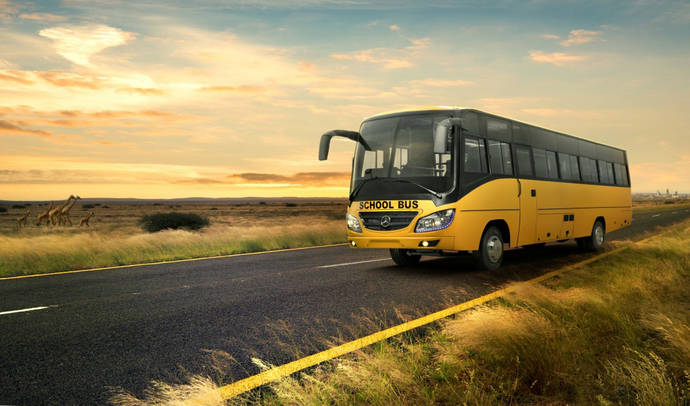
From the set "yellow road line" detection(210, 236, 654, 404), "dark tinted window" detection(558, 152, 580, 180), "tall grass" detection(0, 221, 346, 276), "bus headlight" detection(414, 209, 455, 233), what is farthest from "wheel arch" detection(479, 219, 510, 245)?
"tall grass" detection(0, 221, 346, 276)

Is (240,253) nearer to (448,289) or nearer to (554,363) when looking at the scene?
(448,289)

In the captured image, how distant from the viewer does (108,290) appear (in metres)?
8.18

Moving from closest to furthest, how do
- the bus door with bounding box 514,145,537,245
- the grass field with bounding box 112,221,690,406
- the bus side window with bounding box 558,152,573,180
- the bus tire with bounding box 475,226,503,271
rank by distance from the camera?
the grass field with bounding box 112,221,690,406 → the bus tire with bounding box 475,226,503,271 → the bus door with bounding box 514,145,537,245 → the bus side window with bounding box 558,152,573,180

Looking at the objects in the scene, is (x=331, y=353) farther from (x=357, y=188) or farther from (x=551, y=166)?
(x=551, y=166)

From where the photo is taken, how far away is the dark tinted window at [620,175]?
17281 mm

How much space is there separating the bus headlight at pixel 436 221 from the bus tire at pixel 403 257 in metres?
1.76

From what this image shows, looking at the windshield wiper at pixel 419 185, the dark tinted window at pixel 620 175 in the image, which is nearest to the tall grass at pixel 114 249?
the windshield wiper at pixel 419 185

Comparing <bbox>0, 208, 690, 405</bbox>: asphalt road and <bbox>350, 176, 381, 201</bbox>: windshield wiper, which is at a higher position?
<bbox>350, 176, 381, 201</bbox>: windshield wiper

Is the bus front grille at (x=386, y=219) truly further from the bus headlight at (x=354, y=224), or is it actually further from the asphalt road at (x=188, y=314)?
the asphalt road at (x=188, y=314)

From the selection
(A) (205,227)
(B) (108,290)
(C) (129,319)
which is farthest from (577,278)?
(A) (205,227)

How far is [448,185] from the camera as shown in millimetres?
9195

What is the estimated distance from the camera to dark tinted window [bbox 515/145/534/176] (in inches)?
443

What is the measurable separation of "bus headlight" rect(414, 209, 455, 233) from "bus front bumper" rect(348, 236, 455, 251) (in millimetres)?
183

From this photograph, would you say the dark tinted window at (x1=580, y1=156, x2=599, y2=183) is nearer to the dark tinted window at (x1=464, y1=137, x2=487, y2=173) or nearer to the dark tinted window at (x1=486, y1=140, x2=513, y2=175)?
the dark tinted window at (x1=486, y1=140, x2=513, y2=175)
